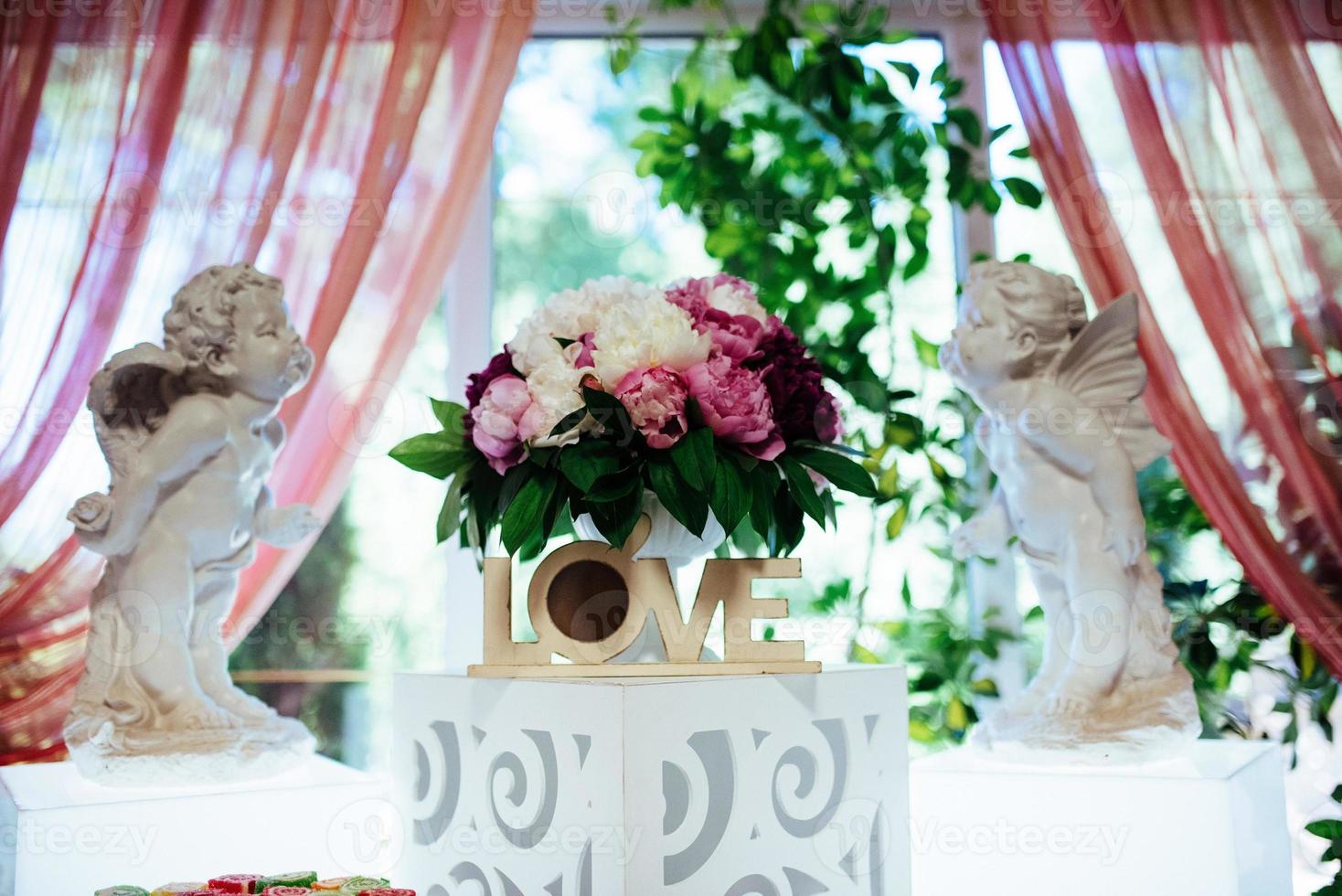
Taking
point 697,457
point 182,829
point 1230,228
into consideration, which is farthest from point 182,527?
point 1230,228

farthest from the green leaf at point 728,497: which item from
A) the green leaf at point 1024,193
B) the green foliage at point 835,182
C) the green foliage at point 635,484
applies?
the green leaf at point 1024,193

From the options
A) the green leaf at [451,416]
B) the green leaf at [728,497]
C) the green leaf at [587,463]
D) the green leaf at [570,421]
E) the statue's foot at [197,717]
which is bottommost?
the statue's foot at [197,717]

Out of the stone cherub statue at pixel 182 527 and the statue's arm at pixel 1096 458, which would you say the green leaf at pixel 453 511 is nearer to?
the stone cherub statue at pixel 182 527

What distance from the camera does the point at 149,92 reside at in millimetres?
1944

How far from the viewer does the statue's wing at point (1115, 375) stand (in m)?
1.52

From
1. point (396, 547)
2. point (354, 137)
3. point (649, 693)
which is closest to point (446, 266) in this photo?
point (354, 137)

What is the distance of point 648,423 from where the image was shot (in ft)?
3.81

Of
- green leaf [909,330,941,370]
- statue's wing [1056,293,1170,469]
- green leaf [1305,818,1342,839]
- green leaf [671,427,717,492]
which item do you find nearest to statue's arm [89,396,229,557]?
green leaf [671,427,717,492]

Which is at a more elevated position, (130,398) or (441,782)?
(130,398)

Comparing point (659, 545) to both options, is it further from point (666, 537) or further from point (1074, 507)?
point (1074, 507)

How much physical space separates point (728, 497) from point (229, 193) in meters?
1.21

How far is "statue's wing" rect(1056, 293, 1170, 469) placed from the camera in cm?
152

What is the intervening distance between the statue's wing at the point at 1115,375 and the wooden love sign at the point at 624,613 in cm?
56

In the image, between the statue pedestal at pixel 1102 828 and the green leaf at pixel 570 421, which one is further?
the statue pedestal at pixel 1102 828
